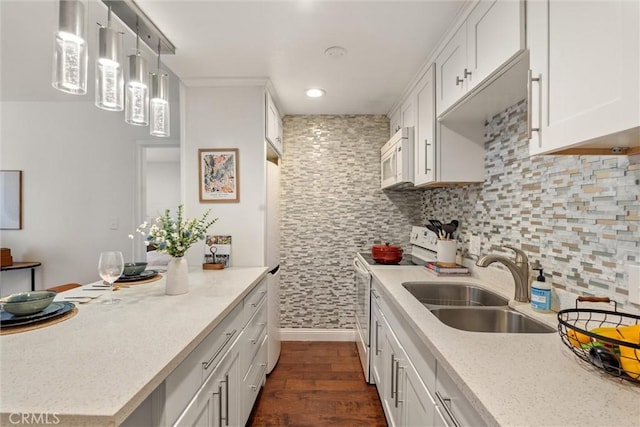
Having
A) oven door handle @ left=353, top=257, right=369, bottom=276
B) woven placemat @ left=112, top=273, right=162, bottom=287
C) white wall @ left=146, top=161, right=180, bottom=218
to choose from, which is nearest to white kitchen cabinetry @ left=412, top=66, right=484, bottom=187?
oven door handle @ left=353, top=257, right=369, bottom=276

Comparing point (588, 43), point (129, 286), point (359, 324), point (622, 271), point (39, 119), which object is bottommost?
point (359, 324)

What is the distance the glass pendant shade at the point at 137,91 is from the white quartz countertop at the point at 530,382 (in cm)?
161

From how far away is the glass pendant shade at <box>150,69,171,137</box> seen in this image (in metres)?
1.64

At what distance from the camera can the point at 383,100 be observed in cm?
282

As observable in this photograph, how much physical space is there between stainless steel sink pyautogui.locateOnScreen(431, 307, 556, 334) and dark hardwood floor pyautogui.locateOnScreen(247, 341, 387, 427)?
99cm

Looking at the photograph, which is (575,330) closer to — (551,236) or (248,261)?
(551,236)

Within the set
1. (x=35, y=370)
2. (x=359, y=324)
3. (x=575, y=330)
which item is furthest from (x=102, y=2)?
(x=359, y=324)

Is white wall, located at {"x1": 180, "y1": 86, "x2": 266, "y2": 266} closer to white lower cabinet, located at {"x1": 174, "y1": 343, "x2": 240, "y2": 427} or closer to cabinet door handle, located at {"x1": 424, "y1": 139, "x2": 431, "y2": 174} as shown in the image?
white lower cabinet, located at {"x1": 174, "y1": 343, "x2": 240, "y2": 427}

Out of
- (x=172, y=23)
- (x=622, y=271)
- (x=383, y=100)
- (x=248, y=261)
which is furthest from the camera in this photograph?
(x=383, y=100)

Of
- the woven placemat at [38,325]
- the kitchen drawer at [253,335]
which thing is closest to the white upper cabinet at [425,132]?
the kitchen drawer at [253,335]

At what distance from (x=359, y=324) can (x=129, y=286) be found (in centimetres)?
190

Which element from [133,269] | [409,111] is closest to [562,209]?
[409,111]

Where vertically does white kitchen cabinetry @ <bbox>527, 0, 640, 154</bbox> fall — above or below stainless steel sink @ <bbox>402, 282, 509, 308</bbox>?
above

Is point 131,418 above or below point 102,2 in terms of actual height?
below
